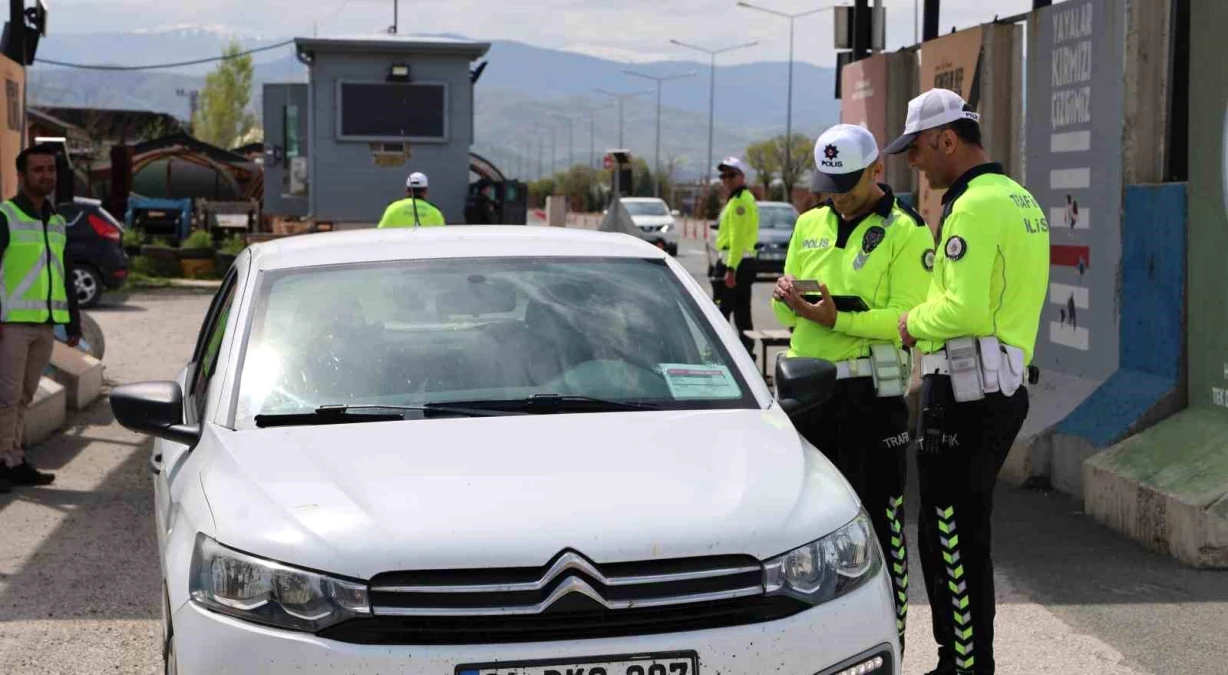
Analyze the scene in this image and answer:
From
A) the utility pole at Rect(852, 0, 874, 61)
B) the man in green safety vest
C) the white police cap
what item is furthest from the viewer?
the utility pole at Rect(852, 0, 874, 61)

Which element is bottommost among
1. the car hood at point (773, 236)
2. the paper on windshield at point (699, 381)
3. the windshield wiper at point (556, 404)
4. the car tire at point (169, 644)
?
the car tire at point (169, 644)

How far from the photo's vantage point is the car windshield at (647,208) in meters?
43.9

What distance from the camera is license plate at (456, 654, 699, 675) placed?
353 cm

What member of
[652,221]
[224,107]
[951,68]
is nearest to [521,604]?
[951,68]

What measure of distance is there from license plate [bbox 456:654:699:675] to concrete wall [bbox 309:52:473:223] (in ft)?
68.1

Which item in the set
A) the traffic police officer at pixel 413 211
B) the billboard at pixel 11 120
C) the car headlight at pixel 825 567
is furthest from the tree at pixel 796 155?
the car headlight at pixel 825 567

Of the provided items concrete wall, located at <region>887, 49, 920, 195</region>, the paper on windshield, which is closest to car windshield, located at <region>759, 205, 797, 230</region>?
concrete wall, located at <region>887, 49, 920, 195</region>

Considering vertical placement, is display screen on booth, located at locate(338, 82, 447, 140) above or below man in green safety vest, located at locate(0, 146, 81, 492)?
above

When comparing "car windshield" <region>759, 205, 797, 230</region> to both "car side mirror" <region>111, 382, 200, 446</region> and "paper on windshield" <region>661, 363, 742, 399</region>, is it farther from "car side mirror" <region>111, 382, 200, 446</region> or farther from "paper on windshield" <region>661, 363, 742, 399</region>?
Answer: "car side mirror" <region>111, 382, 200, 446</region>

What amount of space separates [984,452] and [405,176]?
65.2 ft

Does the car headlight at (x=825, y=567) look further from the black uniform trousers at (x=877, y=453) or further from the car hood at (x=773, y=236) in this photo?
the car hood at (x=773, y=236)

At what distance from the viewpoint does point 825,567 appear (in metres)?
3.84

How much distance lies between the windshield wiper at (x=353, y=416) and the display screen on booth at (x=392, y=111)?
19.7 meters

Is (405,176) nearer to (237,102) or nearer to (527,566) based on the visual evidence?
(527,566)
